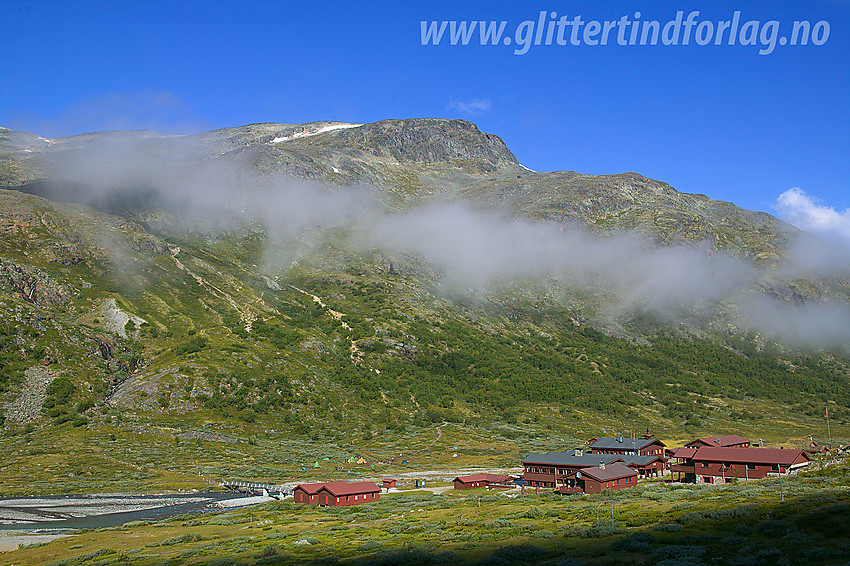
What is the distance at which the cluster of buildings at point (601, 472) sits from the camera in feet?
206

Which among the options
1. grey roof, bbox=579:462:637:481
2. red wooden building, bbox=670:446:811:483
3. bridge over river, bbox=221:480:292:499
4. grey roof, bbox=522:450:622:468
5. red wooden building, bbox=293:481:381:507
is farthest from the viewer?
bridge over river, bbox=221:480:292:499

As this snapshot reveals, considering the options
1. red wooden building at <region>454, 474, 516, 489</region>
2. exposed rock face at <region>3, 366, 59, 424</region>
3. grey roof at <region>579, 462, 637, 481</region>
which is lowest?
red wooden building at <region>454, 474, 516, 489</region>

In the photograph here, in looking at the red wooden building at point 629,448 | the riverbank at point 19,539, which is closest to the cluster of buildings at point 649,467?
the red wooden building at point 629,448

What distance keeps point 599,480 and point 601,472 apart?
2.59m

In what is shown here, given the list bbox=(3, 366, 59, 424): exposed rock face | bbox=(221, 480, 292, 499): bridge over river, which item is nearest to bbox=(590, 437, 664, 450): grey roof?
A: bbox=(221, 480, 292, 499): bridge over river

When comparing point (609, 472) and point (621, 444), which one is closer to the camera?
point (609, 472)

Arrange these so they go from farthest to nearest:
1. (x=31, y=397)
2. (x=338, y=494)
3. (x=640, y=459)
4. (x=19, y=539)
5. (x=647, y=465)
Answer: (x=31, y=397), (x=640, y=459), (x=647, y=465), (x=338, y=494), (x=19, y=539)

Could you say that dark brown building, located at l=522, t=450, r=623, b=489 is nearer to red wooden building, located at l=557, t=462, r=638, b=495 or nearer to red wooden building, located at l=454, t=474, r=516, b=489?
red wooden building, located at l=454, t=474, r=516, b=489

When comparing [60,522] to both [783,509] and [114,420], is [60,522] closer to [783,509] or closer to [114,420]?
[114,420]

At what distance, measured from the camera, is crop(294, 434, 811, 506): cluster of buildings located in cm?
6281

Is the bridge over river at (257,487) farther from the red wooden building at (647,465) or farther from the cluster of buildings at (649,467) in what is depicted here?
the red wooden building at (647,465)

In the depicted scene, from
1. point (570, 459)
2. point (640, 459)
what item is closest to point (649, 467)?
point (640, 459)

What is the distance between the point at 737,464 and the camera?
65.3 m

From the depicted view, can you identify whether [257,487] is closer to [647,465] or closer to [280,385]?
[647,465]
